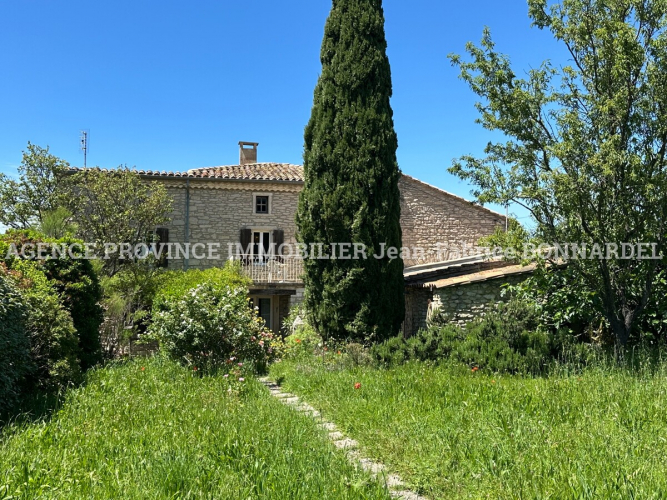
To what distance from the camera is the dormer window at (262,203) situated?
63.4ft

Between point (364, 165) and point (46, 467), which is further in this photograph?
point (364, 165)

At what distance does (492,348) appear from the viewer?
310 inches

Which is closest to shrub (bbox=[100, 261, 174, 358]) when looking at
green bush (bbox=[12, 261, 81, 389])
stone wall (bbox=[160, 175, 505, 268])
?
stone wall (bbox=[160, 175, 505, 268])

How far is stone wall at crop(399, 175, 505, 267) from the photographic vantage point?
20.0m

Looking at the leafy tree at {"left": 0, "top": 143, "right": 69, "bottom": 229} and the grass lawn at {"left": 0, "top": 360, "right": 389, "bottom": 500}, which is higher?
the leafy tree at {"left": 0, "top": 143, "right": 69, "bottom": 229}

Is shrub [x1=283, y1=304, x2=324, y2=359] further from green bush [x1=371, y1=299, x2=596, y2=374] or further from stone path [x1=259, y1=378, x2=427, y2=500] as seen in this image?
stone path [x1=259, y1=378, x2=427, y2=500]

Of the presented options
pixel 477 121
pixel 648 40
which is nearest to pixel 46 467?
pixel 477 121

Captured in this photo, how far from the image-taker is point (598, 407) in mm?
4918

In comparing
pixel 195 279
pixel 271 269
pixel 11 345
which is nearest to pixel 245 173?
pixel 271 269

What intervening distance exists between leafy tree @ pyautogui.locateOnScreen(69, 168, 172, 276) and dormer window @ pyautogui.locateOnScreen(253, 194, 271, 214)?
382cm

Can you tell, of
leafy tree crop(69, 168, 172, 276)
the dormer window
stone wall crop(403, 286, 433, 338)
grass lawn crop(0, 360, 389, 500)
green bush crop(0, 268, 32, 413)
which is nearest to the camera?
grass lawn crop(0, 360, 389, 500)

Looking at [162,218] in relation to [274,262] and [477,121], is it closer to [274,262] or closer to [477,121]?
[274,262]

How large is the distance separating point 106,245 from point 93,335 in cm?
697

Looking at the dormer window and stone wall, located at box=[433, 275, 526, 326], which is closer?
stone wall, located at box=[433, 275, 526, 326]
